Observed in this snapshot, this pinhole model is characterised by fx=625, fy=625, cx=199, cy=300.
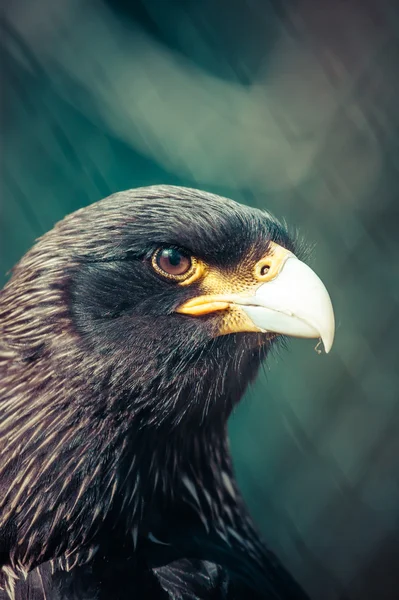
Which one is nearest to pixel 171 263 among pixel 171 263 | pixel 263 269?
pixel 171 263

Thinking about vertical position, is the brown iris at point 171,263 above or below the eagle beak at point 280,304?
above

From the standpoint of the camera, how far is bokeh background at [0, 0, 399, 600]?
1.28m

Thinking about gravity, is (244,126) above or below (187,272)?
above

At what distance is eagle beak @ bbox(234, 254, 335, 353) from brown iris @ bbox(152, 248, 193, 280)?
9cm

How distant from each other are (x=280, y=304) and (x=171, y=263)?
0.17m

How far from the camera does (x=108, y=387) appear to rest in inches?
34.7

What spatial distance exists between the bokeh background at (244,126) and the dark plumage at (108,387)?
385 mm

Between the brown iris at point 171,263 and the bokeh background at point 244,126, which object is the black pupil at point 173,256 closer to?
the brown iris at point 171,263

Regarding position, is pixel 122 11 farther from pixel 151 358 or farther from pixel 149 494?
pixel 149 494

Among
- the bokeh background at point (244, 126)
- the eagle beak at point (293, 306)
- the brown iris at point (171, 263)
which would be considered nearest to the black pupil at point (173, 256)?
the brown iris at point (171, 263)

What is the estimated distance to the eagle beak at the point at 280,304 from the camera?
868 millimetres

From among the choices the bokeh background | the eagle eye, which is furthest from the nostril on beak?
the bokeh background

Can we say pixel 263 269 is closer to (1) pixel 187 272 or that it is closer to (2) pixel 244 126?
(1) pixel 187 272

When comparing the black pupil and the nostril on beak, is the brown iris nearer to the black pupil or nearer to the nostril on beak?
the black pupil
